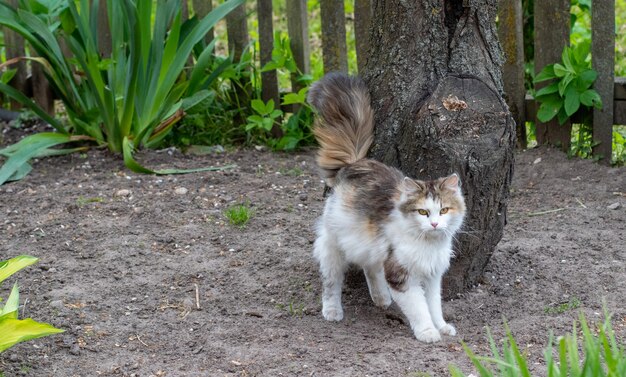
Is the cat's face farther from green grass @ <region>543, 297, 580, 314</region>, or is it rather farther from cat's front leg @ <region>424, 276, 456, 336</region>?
green grass @ <region>543, 297, 580, 314</region>

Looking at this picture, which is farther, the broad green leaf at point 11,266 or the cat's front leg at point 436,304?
the cat's front leg at point 436,304

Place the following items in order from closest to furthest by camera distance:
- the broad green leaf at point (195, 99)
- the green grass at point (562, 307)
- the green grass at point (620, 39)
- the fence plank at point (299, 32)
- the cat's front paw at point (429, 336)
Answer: the cat's front paw at point (429, 336) < the green grass at point (562, 307) < the broad green leaf at point (195, 99) < the fence plank at point (299, 32) < the green grass at point (620, 39)

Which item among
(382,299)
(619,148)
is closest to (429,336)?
(382,299)

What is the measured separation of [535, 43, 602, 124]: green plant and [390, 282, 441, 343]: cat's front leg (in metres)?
2.35

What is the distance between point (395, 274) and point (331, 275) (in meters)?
0.40

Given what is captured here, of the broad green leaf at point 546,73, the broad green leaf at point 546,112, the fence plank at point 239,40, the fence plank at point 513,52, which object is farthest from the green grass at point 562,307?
the fence plank at point 239,40

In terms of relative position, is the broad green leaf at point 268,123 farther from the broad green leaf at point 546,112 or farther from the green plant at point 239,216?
the broad green leaf at point 546,112

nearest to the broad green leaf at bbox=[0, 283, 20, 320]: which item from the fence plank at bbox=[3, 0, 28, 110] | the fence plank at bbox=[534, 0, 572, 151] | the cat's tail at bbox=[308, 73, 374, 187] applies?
the cat's tail at bbox=[308, 73, 374, 187]

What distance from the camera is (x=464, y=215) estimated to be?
4012mm

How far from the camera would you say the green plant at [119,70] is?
587 centimetres

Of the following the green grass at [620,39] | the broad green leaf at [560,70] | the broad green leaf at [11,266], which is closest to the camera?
the broad green leaf at [11,266]

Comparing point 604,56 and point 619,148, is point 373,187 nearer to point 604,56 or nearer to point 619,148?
point 604,56

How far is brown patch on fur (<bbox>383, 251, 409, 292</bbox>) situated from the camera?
12.7 ft

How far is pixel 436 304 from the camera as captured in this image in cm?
403
